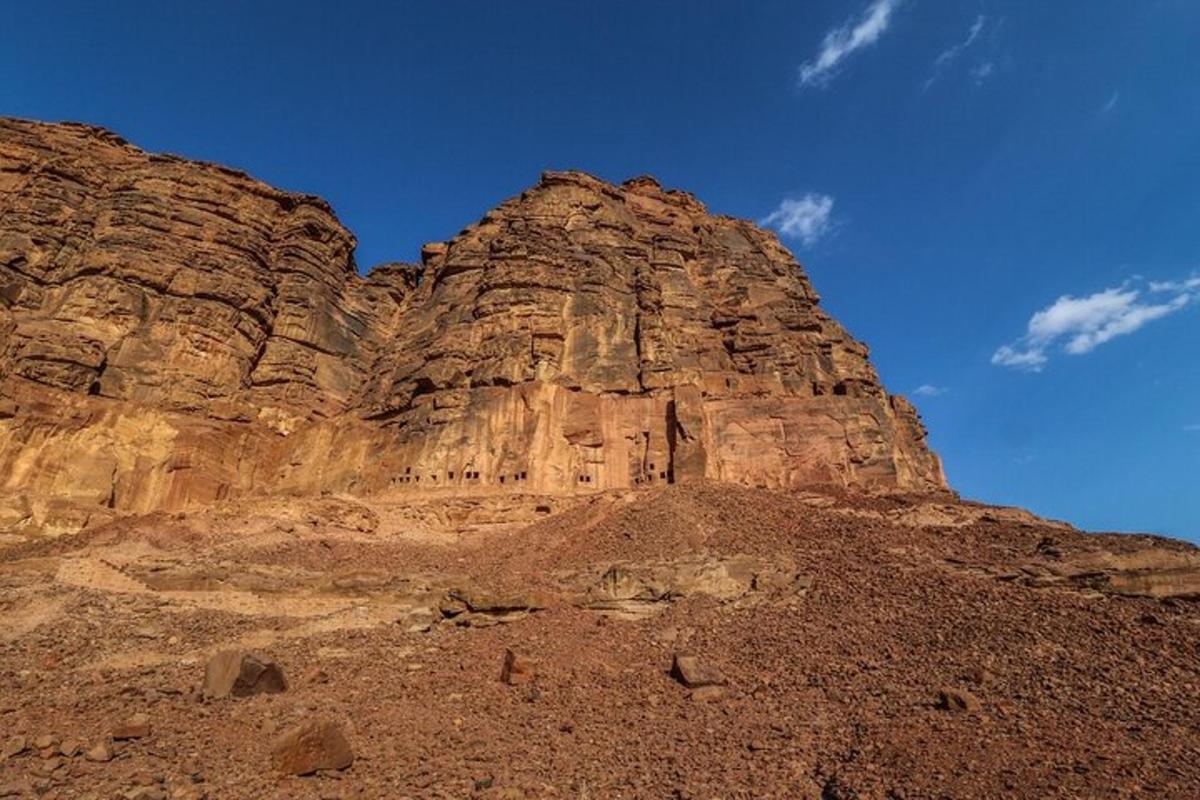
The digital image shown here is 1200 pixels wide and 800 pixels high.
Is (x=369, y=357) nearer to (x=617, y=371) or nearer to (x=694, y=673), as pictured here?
(x=617, y=371)

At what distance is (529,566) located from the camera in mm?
21797

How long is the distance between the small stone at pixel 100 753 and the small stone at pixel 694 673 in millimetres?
8932

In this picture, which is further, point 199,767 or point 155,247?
point 155,247

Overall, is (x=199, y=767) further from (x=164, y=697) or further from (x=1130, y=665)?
(x=1130, y=665)

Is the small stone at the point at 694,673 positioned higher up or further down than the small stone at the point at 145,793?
higher up

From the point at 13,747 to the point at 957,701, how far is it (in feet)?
45.3

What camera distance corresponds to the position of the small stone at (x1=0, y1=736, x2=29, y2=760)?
28.8 feet

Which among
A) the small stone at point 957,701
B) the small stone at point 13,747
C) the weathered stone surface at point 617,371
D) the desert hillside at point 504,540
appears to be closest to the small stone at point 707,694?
the desert hillside at point 504,540

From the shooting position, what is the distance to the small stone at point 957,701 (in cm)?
1033

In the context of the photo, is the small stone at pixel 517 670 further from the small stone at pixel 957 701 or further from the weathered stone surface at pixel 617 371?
the weathered stone surface at pixel 617 371

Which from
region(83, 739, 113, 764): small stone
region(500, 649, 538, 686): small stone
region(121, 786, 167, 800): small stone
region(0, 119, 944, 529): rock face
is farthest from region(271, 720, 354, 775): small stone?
region(0, 119, 944, 529): rock face

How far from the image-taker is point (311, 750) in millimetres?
8977

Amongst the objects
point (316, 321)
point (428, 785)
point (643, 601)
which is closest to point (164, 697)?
point (428, 785)

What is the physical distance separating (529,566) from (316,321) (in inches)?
1155
